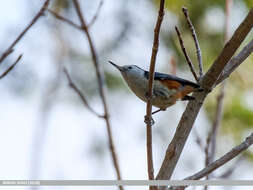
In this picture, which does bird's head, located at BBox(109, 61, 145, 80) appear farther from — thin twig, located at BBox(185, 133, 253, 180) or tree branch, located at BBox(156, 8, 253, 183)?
thin twig, located at BBox(185, 133, 253, 180)

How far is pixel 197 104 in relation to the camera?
295cm

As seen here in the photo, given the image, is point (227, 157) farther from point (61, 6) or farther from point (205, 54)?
point (61, 6)

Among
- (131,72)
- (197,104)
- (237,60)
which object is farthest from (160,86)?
(237,60)

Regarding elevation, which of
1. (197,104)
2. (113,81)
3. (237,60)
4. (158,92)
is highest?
(113,81)

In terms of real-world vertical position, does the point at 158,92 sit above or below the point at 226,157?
above

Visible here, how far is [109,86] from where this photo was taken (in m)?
7.05

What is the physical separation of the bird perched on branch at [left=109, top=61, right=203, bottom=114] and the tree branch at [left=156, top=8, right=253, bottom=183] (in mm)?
651

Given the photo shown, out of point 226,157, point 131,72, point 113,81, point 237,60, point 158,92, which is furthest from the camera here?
point 113,81

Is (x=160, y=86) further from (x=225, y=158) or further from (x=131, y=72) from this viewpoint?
(x=225, y=158)

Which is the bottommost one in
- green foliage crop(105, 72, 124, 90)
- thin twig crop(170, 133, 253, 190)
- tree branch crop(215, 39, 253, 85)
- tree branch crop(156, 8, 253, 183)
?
thin twig crop(170, 133, 253, 190)

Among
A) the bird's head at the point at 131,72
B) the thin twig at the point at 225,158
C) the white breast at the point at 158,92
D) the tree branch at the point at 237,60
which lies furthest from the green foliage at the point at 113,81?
the thin twig at the point at 225,158

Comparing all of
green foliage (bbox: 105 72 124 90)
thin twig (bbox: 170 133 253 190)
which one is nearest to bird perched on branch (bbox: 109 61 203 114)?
thin twig (bbox: 170 133 253 190)

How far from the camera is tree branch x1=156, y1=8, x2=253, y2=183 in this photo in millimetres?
2622

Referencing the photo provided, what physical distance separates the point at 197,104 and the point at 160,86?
978mm
